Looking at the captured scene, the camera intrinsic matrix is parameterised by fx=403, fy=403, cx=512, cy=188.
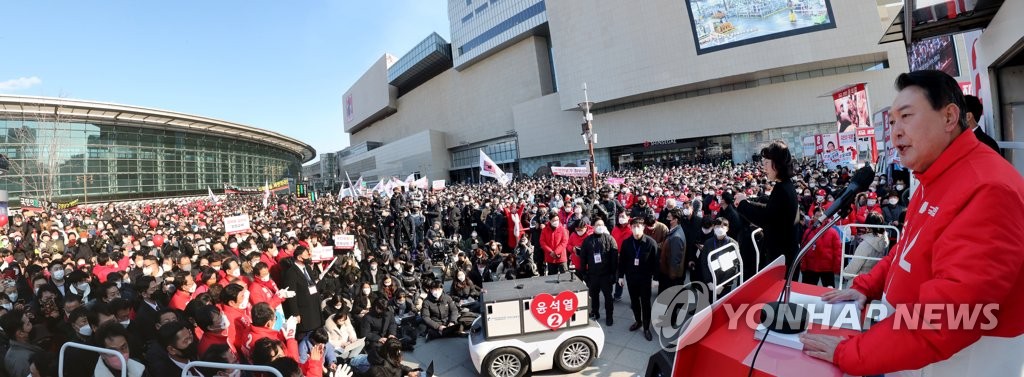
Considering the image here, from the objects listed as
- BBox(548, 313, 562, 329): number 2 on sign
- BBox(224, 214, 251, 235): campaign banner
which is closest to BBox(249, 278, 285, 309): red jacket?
BBox(548, 313, 562, 329): number 2 on sign

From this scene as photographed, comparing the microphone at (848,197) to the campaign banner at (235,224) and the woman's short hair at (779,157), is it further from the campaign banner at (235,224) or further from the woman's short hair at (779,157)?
the campaign banner at (235,224)

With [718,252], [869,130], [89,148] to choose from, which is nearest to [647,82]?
[869,130]

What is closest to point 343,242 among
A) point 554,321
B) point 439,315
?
point 439,315

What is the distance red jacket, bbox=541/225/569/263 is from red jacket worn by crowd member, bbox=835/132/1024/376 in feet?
24.0

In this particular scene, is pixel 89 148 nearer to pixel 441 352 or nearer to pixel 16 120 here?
pixel 16 120

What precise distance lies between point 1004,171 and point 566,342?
4581mm

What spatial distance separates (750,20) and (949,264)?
43.8m

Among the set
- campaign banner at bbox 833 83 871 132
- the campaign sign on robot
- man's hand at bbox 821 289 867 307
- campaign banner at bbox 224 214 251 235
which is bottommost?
the campaign sign on robot

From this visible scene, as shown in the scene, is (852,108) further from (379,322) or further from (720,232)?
(379,322)

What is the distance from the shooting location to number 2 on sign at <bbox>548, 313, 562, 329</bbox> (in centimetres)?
525

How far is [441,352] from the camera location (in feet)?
21.1

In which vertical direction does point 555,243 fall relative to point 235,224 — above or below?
below

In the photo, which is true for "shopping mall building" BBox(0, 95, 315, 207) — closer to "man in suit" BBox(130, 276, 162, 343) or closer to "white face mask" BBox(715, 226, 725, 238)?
"man in suit" BBox(130, 276, 162, 343)

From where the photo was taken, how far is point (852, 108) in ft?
49.0
